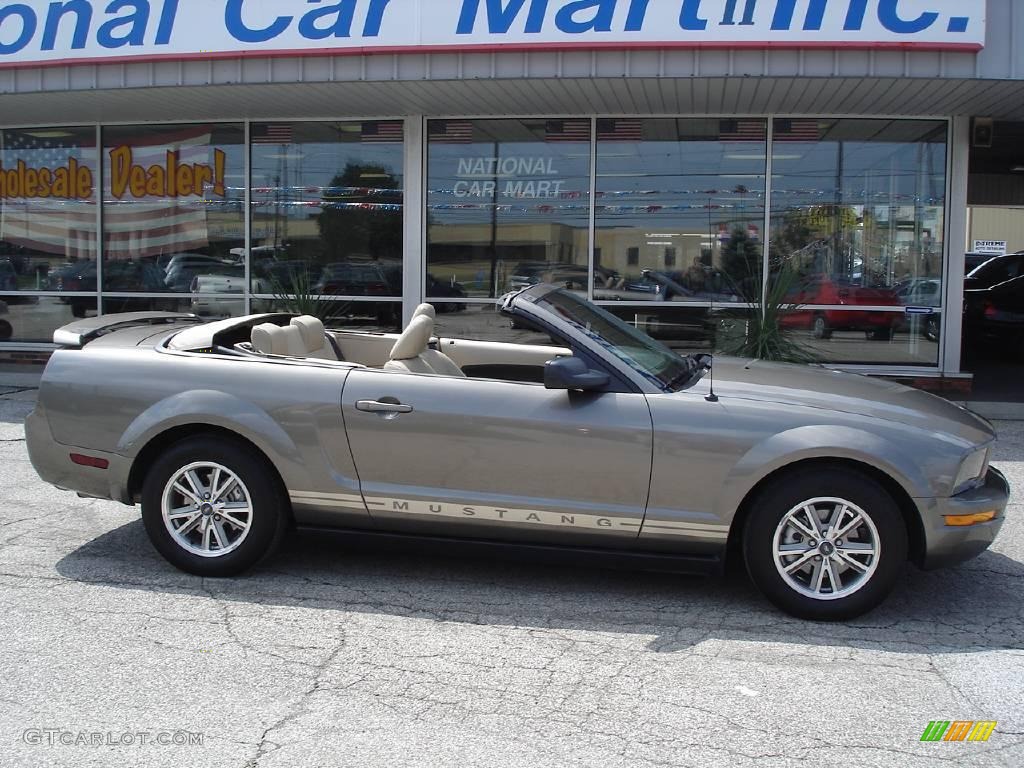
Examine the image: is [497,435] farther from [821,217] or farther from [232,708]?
[821,217]

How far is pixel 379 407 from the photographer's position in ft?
15.4

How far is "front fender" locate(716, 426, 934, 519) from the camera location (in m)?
4.30

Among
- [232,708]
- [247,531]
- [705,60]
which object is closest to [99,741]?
[232,708]

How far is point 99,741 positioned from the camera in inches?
131

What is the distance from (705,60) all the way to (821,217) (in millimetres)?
2975

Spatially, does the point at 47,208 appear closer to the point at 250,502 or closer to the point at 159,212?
the point at 159,212

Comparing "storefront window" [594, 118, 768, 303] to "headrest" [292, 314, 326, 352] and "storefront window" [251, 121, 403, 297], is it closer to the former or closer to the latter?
"storefront window" [251, 121, 403, 297]

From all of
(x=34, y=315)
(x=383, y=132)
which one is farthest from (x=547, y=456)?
(x=34, y=315)

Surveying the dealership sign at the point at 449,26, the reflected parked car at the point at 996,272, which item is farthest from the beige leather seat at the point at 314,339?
the reflected parked car at the point at 996,272

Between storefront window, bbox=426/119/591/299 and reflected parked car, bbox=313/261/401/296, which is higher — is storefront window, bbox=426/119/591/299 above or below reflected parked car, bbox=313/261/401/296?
above

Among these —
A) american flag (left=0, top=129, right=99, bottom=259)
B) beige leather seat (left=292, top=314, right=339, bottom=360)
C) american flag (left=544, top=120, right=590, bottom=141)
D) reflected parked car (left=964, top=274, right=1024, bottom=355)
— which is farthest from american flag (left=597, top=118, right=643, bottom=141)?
reflected parked car (left=964, top=274, right=1024, bottom=355)

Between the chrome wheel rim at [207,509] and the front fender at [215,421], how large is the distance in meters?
0.21

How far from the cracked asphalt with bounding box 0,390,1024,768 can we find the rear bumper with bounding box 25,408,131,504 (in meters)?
0.44

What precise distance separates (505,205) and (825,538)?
305 inches
